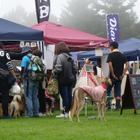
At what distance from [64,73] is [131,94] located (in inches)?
82.5

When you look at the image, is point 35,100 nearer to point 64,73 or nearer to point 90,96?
point 64,73

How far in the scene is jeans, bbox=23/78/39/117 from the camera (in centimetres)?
1167

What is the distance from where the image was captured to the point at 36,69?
11.7 m

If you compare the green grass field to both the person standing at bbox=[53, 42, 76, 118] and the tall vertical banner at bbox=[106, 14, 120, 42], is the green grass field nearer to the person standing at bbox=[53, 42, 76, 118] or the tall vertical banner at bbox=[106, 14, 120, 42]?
the person standing at bbox=[53, 42, 76, 118]

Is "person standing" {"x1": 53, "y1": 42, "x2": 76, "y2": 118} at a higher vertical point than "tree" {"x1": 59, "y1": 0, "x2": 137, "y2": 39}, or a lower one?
lower

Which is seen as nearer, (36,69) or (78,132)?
(78,132)

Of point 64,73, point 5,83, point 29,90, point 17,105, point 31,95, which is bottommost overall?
point 17,105

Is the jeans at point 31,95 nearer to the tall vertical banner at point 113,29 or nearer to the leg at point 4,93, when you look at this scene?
the leg at point 4,93

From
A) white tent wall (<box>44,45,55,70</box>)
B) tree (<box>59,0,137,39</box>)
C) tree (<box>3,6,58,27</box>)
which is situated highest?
tree (<box>3,6,58,27</box>)

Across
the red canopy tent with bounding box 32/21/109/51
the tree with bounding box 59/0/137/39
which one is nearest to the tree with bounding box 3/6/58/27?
the tree with bounding box 59/0/137/39

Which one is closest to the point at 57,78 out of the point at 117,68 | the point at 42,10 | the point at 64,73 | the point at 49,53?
the point at 64,73

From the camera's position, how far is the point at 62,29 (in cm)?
1572

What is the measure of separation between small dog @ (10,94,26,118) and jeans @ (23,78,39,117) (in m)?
0.24

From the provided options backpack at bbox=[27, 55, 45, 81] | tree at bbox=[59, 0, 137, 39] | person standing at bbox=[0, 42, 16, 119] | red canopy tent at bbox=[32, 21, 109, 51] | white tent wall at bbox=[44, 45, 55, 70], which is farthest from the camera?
tree at bbox=[59, 0, 137, 39]
